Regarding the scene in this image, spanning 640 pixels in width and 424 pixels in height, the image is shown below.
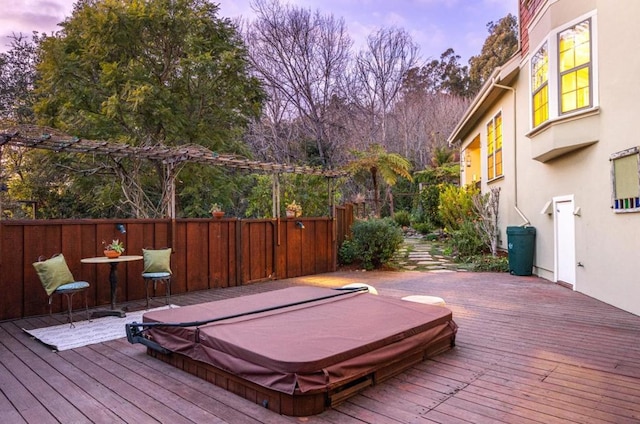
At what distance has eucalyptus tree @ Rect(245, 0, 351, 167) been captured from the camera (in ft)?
59.7

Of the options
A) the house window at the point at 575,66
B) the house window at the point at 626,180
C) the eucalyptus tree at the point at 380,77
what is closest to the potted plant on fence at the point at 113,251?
the house window at the point at 626,180

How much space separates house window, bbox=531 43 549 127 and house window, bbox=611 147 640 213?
5.65 feet

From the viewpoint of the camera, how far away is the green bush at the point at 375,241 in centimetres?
926

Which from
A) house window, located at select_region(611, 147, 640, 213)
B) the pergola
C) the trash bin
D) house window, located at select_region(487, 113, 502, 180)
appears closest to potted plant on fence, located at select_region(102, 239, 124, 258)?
the pergola

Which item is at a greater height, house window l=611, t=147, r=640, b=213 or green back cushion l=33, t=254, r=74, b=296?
house window l=611, t=147, r=640, b=213

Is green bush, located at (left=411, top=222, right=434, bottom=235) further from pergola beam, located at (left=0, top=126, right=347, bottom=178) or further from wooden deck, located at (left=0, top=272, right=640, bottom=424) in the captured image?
wooden deck, located at (left=0, top=272, right=640, bottom=424)

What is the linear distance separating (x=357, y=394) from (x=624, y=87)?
5.23 metres

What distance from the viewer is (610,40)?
18.1ft

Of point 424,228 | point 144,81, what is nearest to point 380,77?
point 424,228

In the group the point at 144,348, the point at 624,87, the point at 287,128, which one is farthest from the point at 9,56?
the point at 624,87

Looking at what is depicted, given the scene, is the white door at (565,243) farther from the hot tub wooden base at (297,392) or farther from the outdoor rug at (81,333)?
the outdoor rug at (81,333)

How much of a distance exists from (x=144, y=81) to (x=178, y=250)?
5619 mm

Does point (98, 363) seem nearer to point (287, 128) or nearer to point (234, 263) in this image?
point (234, 263)

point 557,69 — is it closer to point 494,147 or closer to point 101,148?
point 494,147
